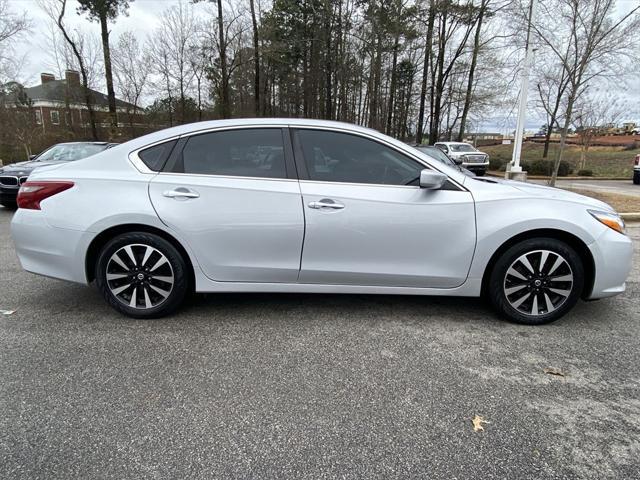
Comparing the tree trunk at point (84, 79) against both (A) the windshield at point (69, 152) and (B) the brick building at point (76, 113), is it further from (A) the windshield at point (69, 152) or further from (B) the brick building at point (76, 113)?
(A) the windshield at point (69, 152)

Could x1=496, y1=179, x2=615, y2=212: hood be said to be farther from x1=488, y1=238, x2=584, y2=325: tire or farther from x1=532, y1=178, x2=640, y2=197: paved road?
x1=532, y1=178, x2=640, y2=197: paved road

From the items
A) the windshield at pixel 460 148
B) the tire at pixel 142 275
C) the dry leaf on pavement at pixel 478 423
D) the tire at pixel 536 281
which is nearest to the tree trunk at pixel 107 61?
the windshield at pixel 460 148

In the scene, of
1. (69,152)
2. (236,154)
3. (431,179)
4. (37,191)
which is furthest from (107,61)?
(431,179)

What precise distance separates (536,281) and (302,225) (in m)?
1.94

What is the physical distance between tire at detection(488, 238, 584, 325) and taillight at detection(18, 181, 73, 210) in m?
3.58

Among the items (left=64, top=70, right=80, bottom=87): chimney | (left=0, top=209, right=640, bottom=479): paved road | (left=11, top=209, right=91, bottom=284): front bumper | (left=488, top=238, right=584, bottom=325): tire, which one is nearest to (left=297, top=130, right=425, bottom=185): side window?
(left=488, top=238, right=584, bottom=325): tire

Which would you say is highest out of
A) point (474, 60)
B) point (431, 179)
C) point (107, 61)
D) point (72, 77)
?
point (474, 60)

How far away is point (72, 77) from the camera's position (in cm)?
2536

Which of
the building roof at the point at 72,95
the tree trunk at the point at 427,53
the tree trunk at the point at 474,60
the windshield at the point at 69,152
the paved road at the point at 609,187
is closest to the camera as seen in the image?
the windshield at the point at 69,152

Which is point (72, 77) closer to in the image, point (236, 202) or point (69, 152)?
point (69, 152)

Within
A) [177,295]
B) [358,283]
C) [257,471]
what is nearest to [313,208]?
[358,283]

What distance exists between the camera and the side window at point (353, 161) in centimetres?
325

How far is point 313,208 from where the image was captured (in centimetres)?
315

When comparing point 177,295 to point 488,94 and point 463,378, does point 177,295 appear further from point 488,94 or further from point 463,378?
point 488,94
